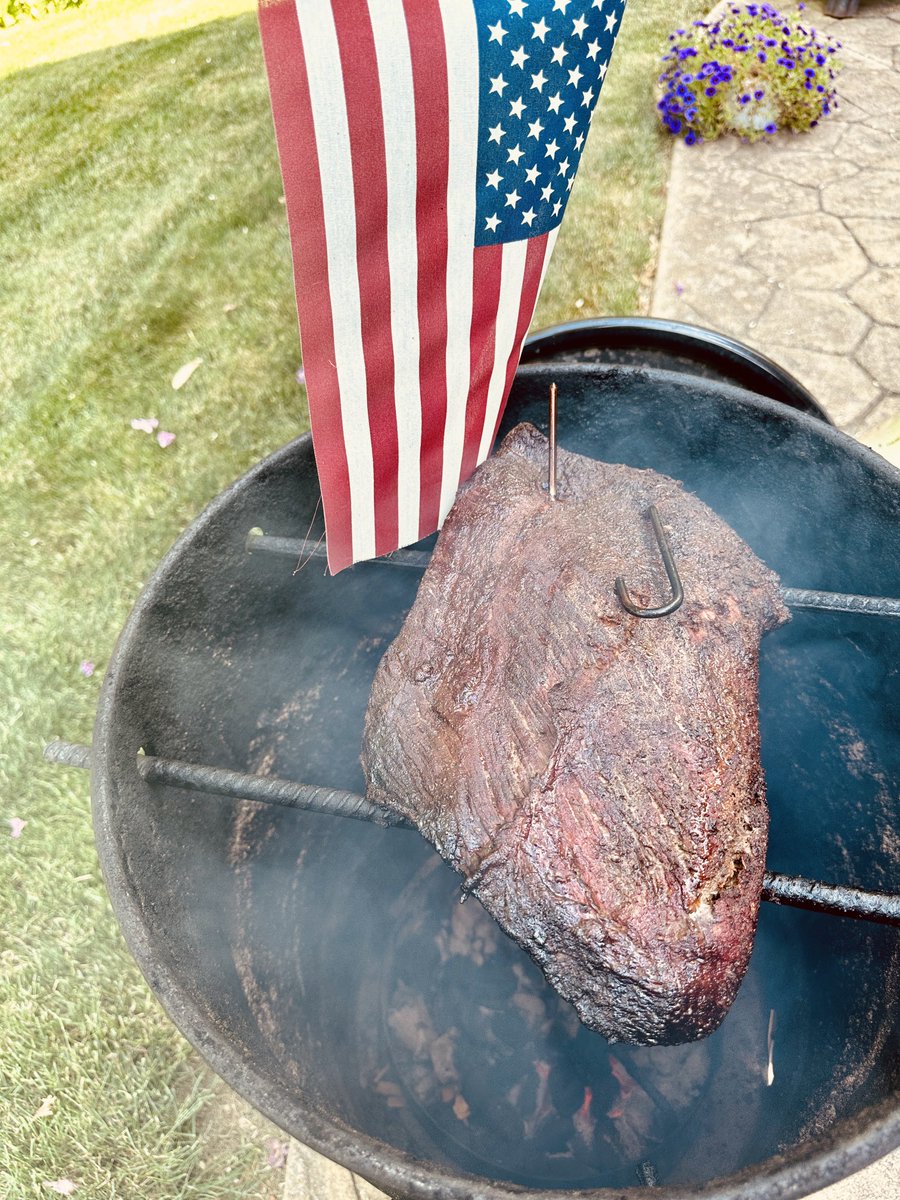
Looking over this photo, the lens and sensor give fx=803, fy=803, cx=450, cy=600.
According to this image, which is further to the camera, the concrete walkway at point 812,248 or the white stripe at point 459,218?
the concrete walkway at point 812,248

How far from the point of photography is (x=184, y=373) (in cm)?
498

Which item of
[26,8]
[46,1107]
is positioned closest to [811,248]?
[46,1107]

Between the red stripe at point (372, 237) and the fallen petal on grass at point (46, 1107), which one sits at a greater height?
the red stripe at point (372, 237)

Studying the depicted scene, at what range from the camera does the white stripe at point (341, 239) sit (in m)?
1.30

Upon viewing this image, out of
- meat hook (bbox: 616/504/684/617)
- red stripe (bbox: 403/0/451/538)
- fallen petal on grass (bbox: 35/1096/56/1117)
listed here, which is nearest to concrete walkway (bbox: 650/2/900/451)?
meat hook (bbox: 616/504/684/617)

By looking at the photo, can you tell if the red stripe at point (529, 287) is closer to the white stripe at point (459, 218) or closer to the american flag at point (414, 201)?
the american flag at point (414, 201)

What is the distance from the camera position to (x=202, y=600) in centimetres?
221

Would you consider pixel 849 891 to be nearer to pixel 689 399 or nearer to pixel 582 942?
pixel 582 942

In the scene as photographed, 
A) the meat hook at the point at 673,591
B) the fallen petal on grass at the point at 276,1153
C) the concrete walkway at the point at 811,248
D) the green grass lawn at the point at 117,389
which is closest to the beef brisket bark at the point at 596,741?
the meat hook at the point at 673,591

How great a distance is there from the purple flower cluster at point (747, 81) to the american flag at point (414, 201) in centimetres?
568

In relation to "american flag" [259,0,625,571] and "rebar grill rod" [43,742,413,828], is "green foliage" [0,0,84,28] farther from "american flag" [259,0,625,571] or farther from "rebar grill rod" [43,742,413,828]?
"rebar grill rod" [43,742,413,828]

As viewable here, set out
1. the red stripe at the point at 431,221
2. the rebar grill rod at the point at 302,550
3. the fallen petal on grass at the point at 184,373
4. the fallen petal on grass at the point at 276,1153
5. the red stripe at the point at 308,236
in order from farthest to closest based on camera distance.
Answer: the fallen petal on grass at the point at 184,373
the fallen petal on grass at the point at 276,1153
the rebar grill rod at the point at 302,550
the red stripe at the point at 431,221
the red stripe at the point at 308,236

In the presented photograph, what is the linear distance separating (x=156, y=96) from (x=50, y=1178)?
27.2 ft

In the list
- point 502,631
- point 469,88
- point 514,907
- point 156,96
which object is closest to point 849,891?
point 514,907
